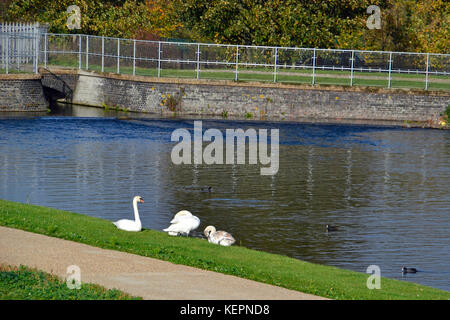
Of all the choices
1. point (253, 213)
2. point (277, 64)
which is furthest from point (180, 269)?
point (277, 64)

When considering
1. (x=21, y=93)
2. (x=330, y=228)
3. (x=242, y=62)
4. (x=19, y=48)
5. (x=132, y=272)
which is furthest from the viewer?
(x=242, y=62)

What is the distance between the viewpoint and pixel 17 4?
53250mm

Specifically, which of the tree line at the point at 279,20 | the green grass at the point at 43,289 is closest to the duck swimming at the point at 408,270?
the green grass at the point at 43,289

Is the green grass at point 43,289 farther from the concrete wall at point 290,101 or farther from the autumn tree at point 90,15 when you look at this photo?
the autumn tree at point 90,15

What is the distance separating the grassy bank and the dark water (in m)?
1.40

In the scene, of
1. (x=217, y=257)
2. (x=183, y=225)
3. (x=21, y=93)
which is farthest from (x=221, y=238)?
(x=21, y=93)

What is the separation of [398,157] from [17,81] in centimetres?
1902

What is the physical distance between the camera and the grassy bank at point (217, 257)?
11828 mm

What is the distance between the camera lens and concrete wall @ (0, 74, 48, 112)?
38.7m

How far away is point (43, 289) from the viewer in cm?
1056

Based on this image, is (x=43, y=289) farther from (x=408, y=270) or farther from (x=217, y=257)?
(x=408, y=270)

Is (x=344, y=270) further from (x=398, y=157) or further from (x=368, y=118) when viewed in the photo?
(x=368, y=118)

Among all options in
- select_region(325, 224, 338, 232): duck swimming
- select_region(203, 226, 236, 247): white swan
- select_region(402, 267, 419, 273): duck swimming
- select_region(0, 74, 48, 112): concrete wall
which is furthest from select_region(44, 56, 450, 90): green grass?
select_region(402, 267, 419, 273): duck swimming

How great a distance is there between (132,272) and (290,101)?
2889cm
